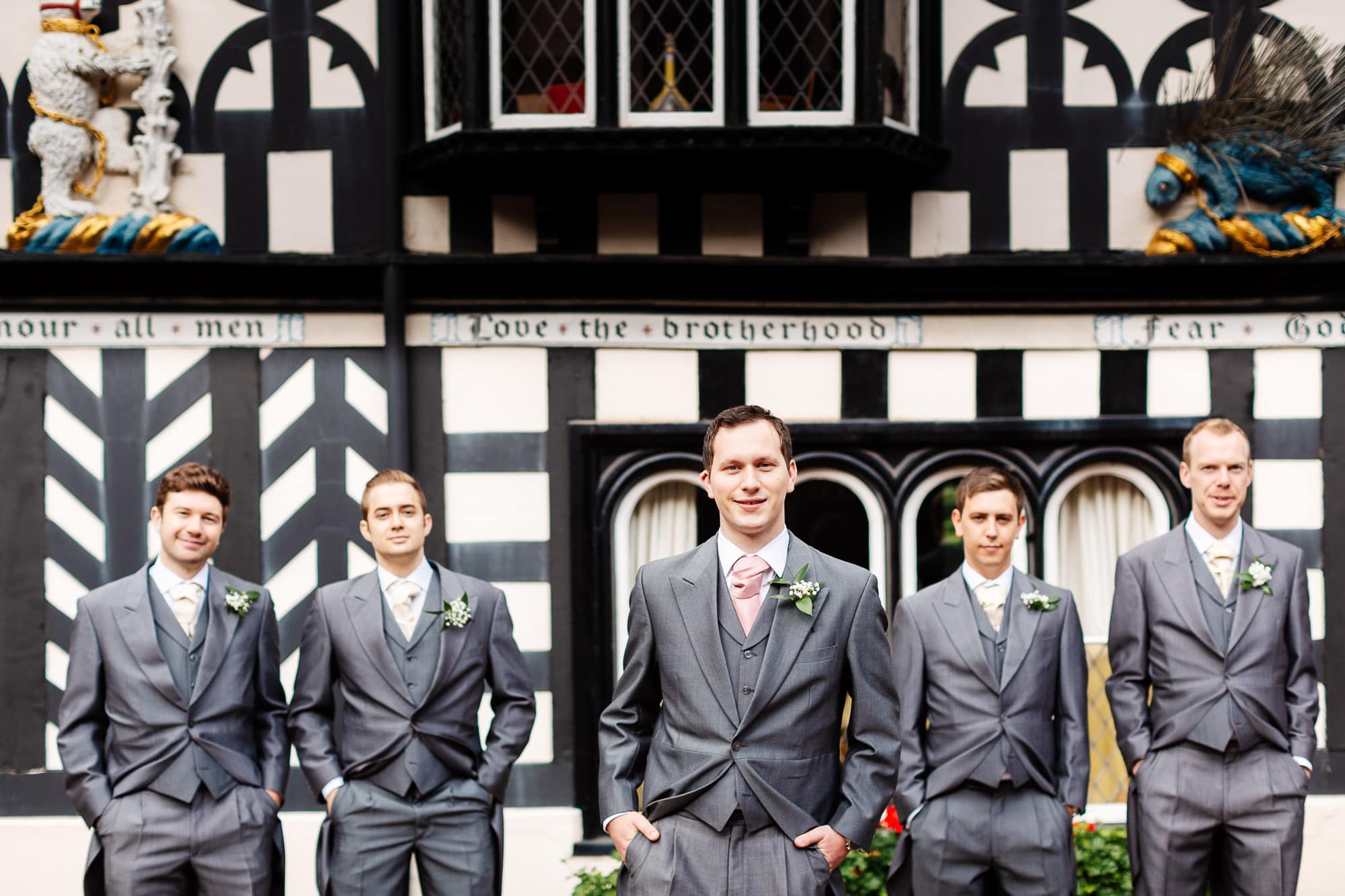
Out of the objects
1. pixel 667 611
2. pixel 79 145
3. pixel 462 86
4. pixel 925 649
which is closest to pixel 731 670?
pixel 667 611

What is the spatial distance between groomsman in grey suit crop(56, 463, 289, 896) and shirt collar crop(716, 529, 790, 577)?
2.09m

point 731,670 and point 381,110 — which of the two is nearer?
point 731,670

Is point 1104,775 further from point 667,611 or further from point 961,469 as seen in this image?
point 667,611

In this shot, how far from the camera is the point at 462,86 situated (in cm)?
649

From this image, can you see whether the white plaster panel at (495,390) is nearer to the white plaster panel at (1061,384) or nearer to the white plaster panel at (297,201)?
the white plaster panel at (297,201)

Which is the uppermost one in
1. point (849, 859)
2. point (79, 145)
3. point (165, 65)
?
point (165, 65)

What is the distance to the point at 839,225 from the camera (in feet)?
22.3

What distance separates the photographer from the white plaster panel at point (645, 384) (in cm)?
675

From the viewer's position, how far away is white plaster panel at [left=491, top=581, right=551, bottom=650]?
22.1 ft

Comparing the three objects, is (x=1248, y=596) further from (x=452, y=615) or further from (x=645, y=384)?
(x=645, y=384)

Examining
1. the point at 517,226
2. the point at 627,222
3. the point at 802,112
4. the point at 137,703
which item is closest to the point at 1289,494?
the point at 802,112

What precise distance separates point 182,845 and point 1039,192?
201 inches

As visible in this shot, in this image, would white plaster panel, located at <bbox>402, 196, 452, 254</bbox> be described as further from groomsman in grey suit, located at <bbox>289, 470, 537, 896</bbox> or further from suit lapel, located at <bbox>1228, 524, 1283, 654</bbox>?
suit lapel, located at <bbox>1228, 524, 1283, 654</bbox>

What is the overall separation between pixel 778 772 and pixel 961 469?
3.77 metres
